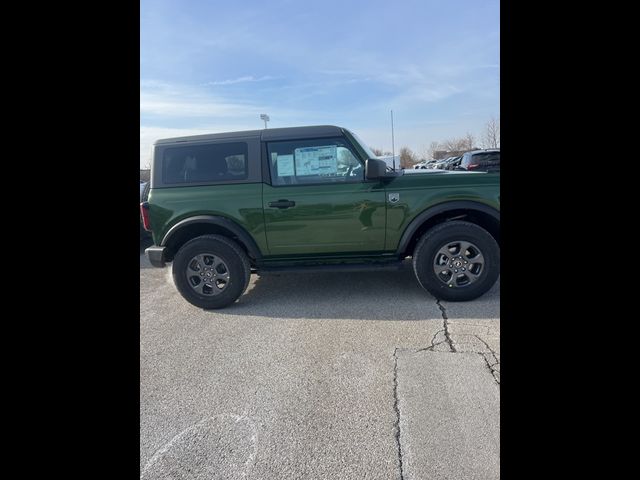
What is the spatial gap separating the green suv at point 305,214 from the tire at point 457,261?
0.04ft

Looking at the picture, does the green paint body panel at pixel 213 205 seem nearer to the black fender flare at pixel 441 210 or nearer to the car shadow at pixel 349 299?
the car shadow at pixel 349 299

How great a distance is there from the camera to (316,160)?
3840mm

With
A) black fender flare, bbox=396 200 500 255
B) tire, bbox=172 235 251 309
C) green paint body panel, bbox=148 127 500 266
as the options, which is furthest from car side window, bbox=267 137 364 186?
tire, bbox=172 235 251 309

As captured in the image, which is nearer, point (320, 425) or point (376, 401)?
point (320, 425)

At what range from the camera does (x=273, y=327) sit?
335cm

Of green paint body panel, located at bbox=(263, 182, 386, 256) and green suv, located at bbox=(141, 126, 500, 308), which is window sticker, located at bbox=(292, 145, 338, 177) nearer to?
green suv, located at bbox=(141, 126, 500, 308)

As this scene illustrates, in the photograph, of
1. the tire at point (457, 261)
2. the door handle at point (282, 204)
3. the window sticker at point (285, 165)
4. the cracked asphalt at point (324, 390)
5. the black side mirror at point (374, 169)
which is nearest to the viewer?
the cracked asphalt at point (324, 390)

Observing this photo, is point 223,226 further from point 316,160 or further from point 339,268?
point 339,268

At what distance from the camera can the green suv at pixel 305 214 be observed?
366cm

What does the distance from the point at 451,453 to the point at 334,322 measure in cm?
176

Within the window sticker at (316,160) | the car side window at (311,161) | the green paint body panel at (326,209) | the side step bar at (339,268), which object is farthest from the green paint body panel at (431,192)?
the window sticker at (316,160)

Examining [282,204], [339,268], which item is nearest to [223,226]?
[282,204]
